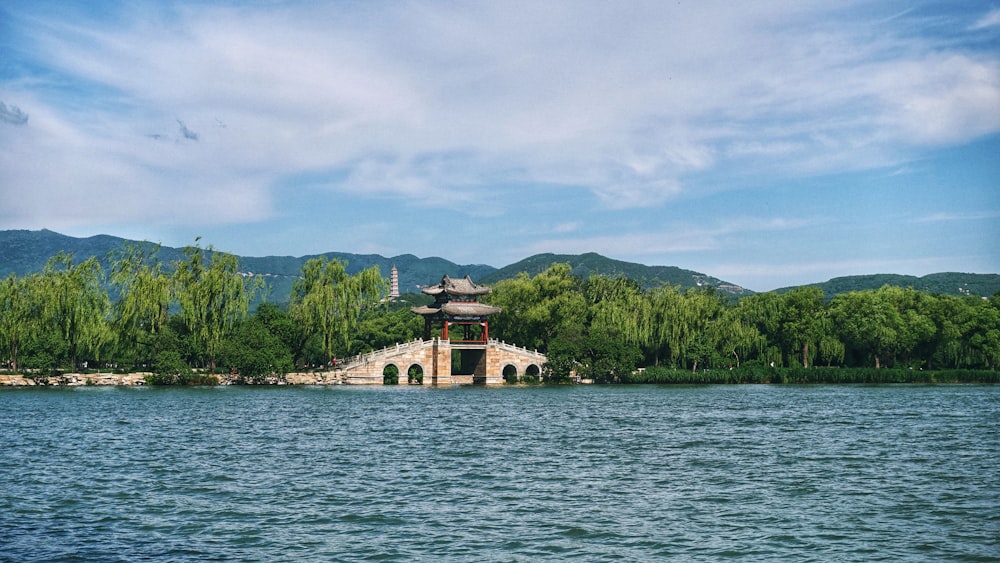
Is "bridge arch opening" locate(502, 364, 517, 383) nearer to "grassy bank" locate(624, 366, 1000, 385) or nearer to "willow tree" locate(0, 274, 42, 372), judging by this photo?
"grassy bank" locate(624, 366, 1000, 385)

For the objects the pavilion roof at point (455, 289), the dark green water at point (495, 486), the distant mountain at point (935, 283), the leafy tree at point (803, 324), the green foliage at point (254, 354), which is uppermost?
the distant mountain at point (935, 283)

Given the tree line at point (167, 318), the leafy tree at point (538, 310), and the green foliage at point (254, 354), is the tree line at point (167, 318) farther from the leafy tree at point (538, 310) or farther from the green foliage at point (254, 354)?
the leafy tree at point (538, 310)

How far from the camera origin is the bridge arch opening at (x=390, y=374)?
5319cm

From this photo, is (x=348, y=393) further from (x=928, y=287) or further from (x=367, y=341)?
(x=928, y=287)

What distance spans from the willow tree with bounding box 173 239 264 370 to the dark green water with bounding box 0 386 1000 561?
1434 cm

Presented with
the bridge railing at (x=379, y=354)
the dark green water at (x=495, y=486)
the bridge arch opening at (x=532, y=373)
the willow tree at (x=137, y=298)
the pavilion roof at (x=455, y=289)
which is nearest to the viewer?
the dark green water at (x=495, y=486)

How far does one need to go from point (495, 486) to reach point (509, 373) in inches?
1606

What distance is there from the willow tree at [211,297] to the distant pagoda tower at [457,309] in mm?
12983

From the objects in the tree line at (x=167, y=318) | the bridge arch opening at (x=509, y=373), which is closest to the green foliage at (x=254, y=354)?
the tree line at (x=167, y=318)

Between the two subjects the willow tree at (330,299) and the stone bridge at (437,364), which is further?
the stone bridge at (437,364)

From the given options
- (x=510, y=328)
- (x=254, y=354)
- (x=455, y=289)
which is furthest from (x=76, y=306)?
(x=510, y=328)

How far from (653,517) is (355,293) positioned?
38.2 meters

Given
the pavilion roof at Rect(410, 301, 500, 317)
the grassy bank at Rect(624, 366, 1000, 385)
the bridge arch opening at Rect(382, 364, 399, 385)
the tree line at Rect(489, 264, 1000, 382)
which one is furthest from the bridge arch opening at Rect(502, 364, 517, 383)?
the grassy bank at Rect(624, 366, 1000, 385)

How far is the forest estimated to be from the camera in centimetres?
4416
